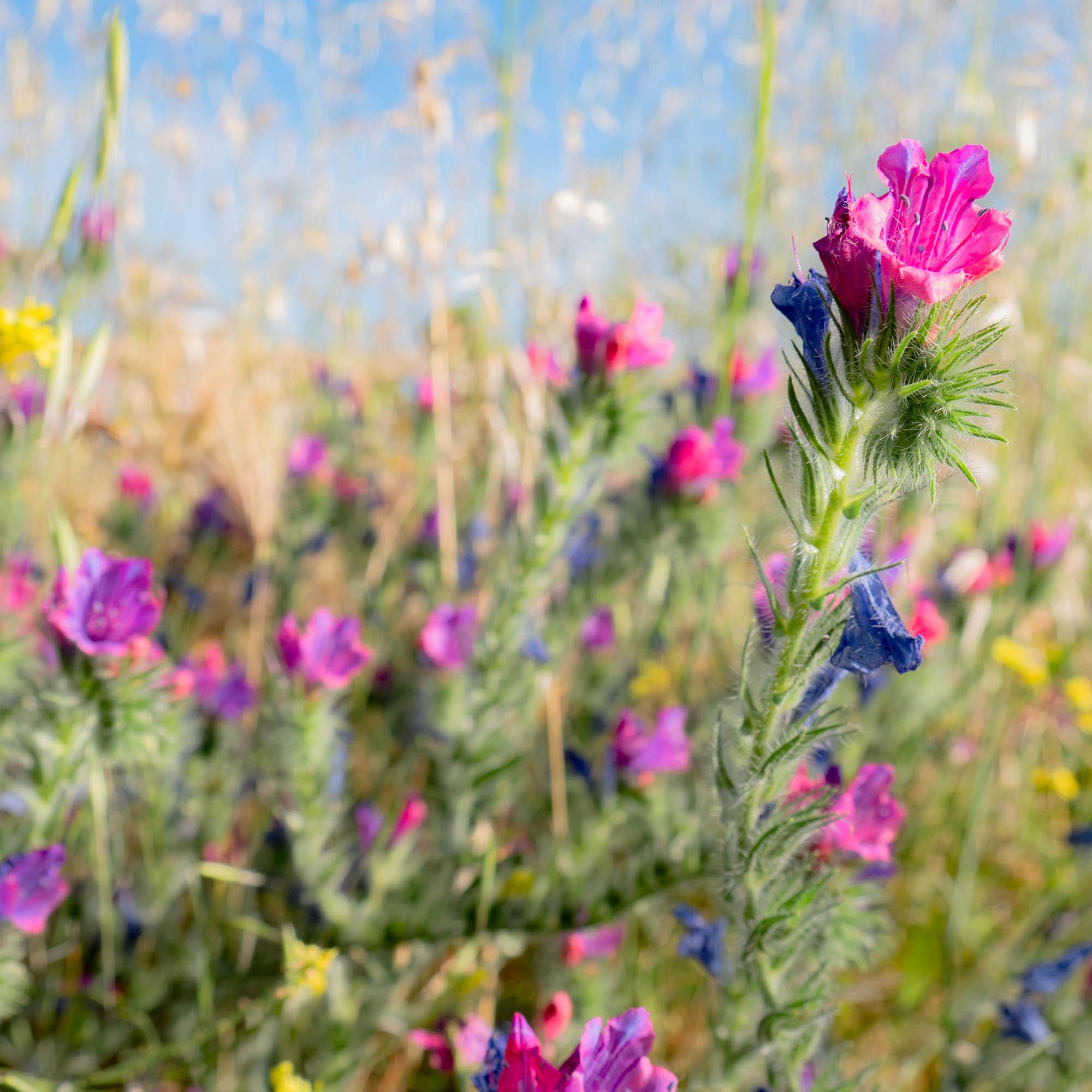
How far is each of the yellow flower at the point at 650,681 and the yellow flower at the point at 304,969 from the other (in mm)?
1413

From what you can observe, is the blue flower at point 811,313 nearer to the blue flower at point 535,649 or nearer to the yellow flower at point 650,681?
the blue flower at point 535,649

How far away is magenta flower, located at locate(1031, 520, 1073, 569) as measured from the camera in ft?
8.50

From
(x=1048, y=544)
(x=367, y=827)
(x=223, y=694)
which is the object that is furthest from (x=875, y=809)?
(x=1048, y=544)

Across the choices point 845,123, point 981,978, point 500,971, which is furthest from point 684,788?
point 845,123

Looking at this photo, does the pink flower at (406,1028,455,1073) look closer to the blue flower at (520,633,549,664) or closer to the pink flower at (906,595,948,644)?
the blue flower at (520,633,549,664)

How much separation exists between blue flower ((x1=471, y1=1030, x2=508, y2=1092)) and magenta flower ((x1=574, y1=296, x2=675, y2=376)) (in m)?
1.19

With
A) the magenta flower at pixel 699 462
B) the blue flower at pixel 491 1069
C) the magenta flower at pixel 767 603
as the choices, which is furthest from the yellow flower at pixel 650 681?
the blue flower at pixel 491 1069

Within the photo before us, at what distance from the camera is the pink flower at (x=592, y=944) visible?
1.81 m

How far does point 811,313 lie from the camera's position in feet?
2.78

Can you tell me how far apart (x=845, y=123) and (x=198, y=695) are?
8.53ft

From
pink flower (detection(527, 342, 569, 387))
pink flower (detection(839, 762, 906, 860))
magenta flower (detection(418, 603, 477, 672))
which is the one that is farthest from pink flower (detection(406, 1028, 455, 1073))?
pink flower (detection(527, 342, 569, 387))

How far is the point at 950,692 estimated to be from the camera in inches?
97.6

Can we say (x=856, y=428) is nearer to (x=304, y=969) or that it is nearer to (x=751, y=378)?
(x=304, y=969)

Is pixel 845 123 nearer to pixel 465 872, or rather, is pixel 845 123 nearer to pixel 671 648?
pixel 671 648
